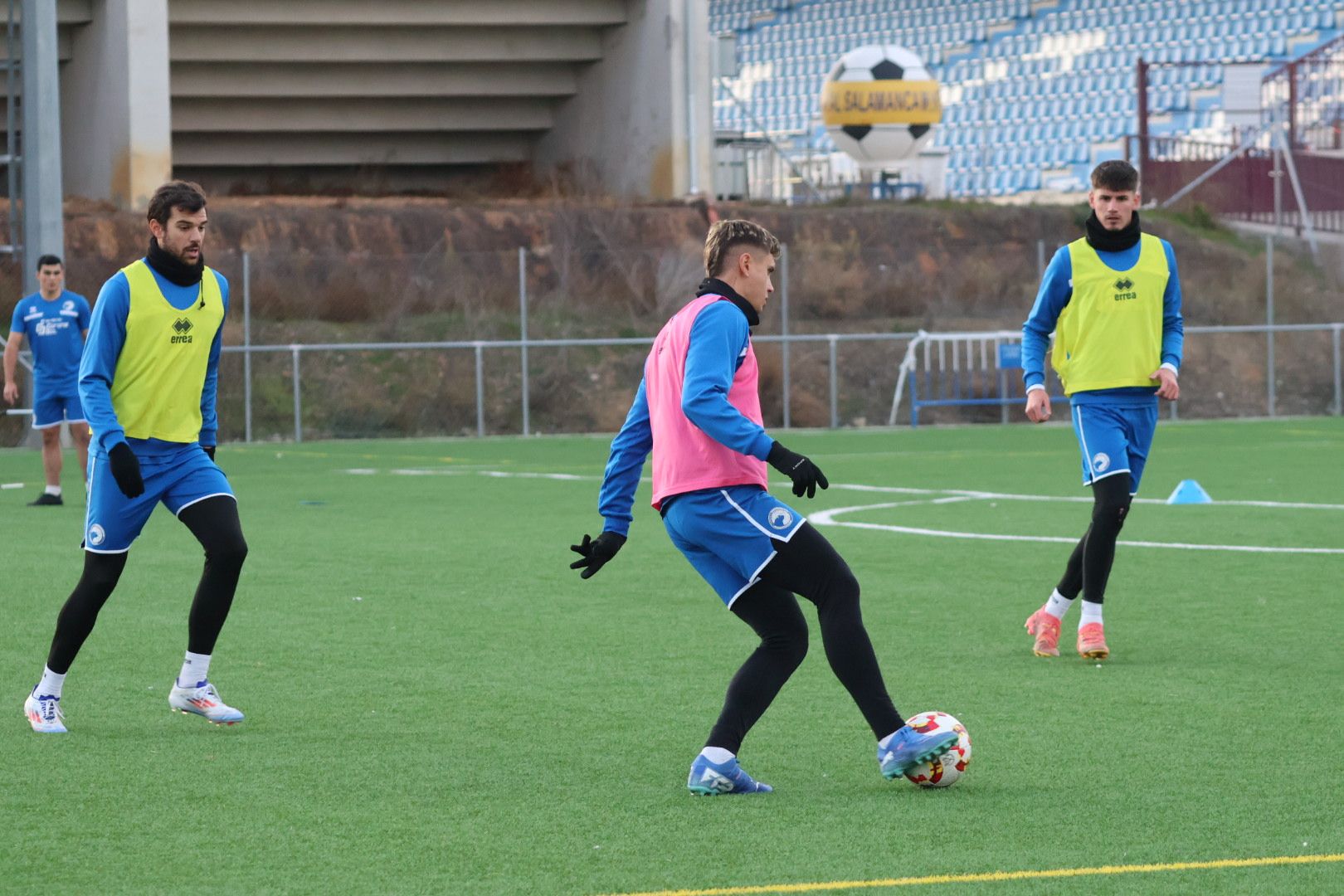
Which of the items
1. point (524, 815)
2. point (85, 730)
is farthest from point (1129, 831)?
point (85, 730)

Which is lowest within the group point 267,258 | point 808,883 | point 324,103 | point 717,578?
point 808,883

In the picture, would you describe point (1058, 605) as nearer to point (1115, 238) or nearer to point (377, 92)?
point (1115, 238)

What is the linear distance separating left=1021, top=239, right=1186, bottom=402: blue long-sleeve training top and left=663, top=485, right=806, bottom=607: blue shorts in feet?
9.88

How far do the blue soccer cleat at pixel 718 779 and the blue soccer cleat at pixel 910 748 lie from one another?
0.40 m

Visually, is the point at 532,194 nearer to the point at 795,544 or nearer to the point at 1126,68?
the point at 1126,68

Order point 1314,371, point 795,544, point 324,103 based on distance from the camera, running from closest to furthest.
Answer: point 795,544 → point 1314,371 → point 324,103

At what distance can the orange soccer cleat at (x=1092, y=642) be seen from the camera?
8.52 meters

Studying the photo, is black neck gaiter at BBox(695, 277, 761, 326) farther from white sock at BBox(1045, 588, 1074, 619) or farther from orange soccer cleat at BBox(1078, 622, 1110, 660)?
white sock at BBox(1045, 588, 1074, 619)

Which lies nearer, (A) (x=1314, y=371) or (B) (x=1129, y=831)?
(B) (x=1129, y=831)

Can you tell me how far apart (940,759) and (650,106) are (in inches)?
1175

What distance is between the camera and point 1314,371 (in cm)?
3162

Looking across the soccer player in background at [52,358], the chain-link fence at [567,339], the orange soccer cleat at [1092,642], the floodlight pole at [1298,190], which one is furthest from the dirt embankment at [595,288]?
the orange soccer cleat at [1092,642]

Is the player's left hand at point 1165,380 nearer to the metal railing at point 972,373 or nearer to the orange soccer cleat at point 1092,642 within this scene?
the orange soccer cleat at point 1092,642

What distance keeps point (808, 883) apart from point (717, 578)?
125 cm
